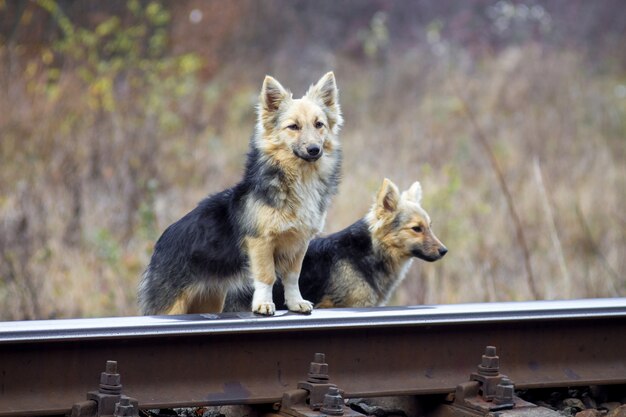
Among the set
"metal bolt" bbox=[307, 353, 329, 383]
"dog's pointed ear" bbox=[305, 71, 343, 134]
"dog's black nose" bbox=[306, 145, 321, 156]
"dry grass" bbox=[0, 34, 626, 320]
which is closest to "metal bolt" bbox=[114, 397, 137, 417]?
"metal bolt" bbox=[307, 353, 329, 383]

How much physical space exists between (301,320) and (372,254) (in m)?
1.56

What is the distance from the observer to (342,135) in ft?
43.6

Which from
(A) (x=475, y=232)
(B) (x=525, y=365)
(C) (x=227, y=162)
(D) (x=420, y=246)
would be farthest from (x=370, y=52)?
(B) (x=525, y=365)

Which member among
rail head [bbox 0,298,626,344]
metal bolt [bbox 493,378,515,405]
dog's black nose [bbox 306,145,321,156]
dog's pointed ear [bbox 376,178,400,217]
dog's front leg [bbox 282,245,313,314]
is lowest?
metal bolt [bbox 493,378,515,405]

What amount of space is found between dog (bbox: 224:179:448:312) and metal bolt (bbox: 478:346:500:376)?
1406 mm

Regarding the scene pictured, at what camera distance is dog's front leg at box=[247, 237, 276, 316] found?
5484 mm

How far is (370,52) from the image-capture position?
1578cm

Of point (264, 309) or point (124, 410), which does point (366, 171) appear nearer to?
point (264, 309)

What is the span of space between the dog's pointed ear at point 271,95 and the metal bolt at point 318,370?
1.61 meters

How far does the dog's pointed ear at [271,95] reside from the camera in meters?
5.68

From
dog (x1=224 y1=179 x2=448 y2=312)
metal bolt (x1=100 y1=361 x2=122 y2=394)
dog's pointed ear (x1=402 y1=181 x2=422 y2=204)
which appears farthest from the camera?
dog's pointed ear (x1=402 y1=181 x2=422 y2=204)

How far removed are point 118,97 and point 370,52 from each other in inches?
202

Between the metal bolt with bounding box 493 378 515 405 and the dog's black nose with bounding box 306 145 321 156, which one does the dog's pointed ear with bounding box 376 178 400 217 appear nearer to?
the dog's black nose with bounding box 306 145 321 156

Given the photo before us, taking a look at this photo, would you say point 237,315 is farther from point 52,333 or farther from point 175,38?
point 175,38
